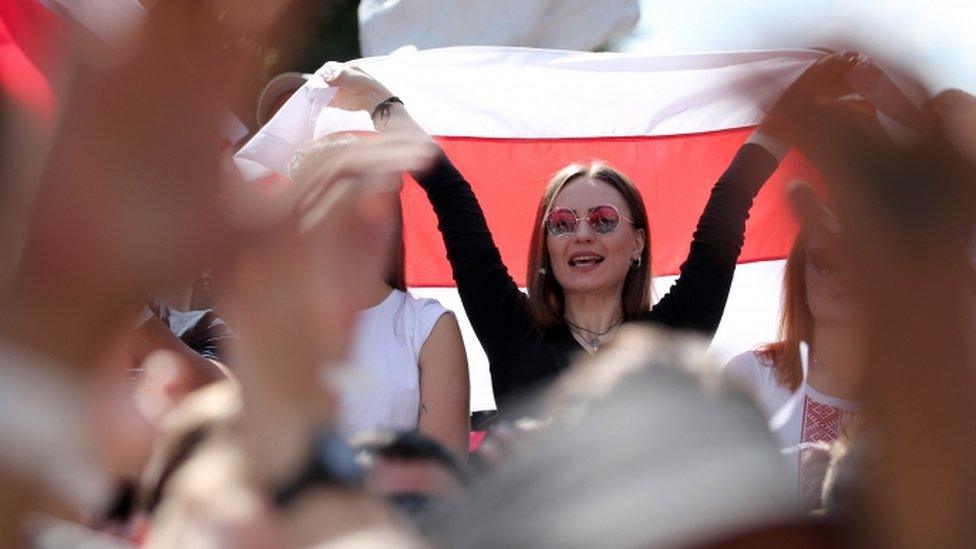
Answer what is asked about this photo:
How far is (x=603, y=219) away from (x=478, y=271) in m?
0.38

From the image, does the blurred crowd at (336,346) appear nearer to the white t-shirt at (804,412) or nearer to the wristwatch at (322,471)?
the wristwatch at (322,471)

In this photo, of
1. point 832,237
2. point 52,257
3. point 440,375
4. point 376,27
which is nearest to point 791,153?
point 832,237

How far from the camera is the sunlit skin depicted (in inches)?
132

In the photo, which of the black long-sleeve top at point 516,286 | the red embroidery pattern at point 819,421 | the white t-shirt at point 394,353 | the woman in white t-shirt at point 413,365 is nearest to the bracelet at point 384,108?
the black long-sleeve top at point 516,286

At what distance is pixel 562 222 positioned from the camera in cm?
A: 341

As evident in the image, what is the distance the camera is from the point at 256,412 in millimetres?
1239

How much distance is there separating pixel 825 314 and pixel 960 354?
5.83 feet

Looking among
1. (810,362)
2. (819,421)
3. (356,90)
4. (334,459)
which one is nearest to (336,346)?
(334,459)

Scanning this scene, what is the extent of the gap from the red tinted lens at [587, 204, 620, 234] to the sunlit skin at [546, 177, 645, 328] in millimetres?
11

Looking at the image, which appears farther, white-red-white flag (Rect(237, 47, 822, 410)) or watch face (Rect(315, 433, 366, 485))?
white-red-white flag (Rect(237, 47, 822, 410))

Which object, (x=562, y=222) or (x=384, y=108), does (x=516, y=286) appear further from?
(x=384, y=108)

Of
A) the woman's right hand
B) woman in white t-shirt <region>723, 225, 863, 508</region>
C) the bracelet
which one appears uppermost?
the woman's right hand

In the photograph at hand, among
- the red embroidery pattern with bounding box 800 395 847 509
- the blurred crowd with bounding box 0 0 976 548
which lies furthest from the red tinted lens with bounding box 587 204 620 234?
the blurred crowd with bounding box 0 0 976 548

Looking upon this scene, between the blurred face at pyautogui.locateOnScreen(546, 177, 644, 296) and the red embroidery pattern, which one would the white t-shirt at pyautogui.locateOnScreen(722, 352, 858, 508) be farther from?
the blurred face at pyautogui.locateOnScreen(546, 177, 644, 296)
